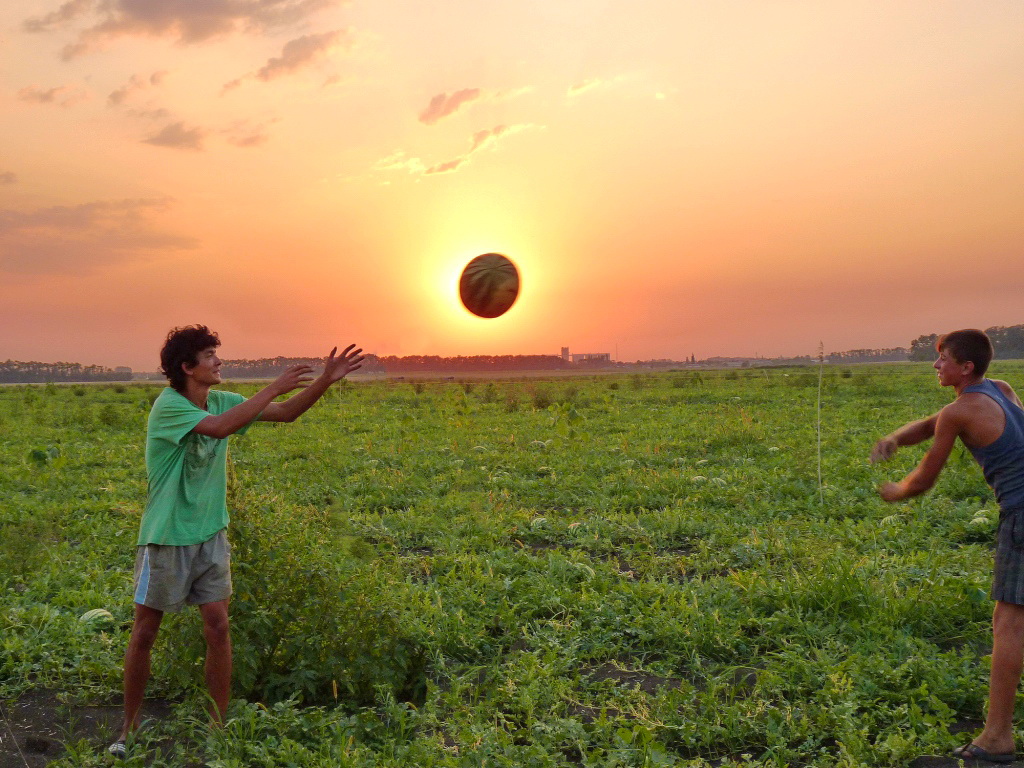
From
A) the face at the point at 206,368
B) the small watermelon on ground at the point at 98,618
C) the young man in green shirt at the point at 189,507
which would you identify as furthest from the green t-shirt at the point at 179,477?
the small watermelon on ground at the point at 98,618

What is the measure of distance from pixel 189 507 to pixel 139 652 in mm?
783

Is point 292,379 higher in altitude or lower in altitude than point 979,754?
higher

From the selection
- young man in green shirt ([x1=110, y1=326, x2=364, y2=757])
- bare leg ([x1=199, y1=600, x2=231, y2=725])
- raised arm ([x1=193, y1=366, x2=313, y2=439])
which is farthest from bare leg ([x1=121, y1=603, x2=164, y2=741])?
raised arm ([x1=193, y1=366, x2=313, y2=439])

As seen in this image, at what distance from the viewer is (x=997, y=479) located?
3.95 metres

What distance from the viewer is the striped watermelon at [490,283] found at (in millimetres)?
8508

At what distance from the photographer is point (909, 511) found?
861cm

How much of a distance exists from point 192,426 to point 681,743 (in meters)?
3.06

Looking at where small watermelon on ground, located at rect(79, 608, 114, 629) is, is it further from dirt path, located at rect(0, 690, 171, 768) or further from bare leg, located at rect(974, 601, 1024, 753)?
bare leg, located at rect(974, 601, 1024, 753)

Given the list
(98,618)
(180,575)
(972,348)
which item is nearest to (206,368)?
(180,575)

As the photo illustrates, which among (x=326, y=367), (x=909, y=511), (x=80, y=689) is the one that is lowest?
(x=80, y=689)

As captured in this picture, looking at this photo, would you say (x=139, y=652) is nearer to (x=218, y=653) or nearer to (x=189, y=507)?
(x=218, y=653)

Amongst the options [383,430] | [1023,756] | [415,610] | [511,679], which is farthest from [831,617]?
[383,430]

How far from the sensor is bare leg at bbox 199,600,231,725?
156 inches

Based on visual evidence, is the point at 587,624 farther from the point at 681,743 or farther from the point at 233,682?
the point at 233,682
